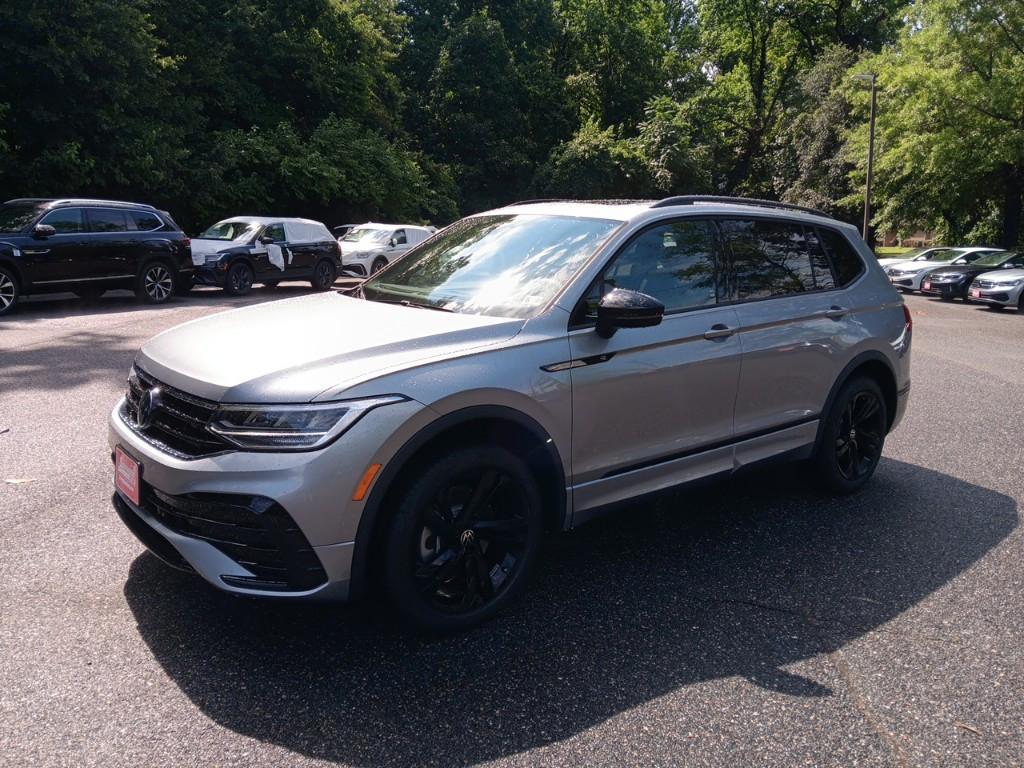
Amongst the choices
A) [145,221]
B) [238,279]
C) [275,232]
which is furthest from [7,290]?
[275,232]

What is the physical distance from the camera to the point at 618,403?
3.78 meters

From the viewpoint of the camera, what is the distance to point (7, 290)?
42.2 feet

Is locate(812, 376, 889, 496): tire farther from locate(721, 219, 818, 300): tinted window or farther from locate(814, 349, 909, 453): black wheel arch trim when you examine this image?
locate(721, 219, 818, 300): tinted window

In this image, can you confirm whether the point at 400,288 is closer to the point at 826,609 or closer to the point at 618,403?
the point at 618,403

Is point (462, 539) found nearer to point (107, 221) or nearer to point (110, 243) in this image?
point (110, 243)

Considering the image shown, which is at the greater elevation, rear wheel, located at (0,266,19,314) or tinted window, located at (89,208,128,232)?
tinted window, located at (89,208,128,232)

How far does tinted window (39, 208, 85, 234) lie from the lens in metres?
13.4

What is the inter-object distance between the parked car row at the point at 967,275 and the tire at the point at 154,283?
1769 cm

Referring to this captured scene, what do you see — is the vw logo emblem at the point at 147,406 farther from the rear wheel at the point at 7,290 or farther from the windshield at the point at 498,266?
the rear wheel at the point at 7,290

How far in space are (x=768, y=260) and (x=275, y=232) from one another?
15.2m

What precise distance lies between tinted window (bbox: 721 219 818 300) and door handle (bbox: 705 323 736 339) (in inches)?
10.4

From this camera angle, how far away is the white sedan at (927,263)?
2359 centimetres

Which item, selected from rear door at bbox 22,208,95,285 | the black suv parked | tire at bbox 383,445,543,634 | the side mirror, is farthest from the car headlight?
rear door at bbox 22,208,95,285

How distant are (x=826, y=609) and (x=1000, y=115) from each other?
30039 mm
